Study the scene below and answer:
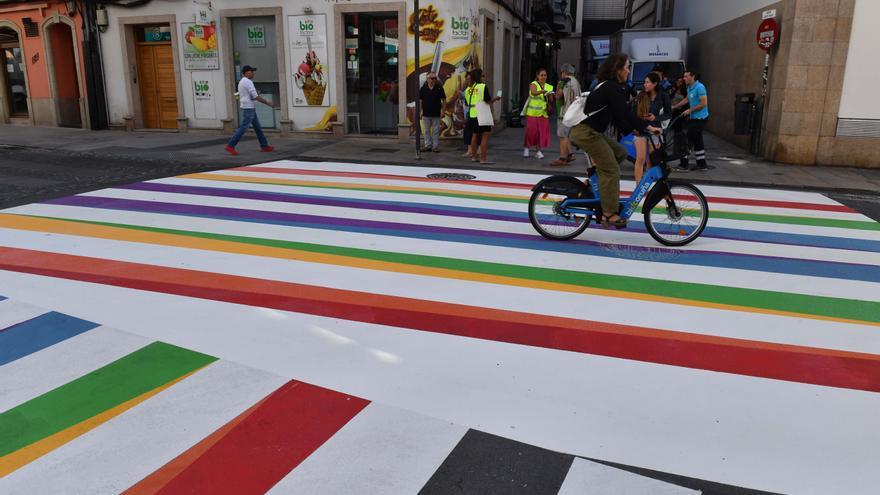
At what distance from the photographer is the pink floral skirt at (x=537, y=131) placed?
1362 centimetres

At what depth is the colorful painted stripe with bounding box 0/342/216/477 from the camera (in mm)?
3178

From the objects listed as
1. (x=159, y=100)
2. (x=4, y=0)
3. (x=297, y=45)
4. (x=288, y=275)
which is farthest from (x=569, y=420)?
(x=4, y=0)

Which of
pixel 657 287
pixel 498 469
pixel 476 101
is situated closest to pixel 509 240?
pixel 657 287

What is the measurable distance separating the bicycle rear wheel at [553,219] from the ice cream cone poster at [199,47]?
1490cm

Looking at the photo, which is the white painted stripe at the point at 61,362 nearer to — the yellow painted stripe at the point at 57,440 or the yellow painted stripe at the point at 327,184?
the yellow painted stripe at the point at 57,440

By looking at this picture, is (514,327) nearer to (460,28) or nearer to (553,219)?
(553,219)

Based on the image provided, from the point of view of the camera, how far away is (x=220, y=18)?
61.3ft

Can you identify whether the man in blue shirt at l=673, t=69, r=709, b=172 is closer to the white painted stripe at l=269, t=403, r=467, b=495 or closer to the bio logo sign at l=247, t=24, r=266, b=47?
the white painted stripe at l=269, t=403, r=467, b=495

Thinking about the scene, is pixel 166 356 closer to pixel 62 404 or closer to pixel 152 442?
pixel 62 404

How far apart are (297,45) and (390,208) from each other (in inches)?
430

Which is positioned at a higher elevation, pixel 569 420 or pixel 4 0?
pixel 4 0

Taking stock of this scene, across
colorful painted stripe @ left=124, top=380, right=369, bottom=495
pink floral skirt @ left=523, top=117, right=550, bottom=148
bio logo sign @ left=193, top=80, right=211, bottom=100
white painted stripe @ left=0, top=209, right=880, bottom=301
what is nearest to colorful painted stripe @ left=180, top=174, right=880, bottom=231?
white painted stripe @ left=0, top=209, right=880, bottom=301

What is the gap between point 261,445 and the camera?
316 centimetres

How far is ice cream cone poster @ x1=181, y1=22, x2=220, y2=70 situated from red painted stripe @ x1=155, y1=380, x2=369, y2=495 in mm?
17512
